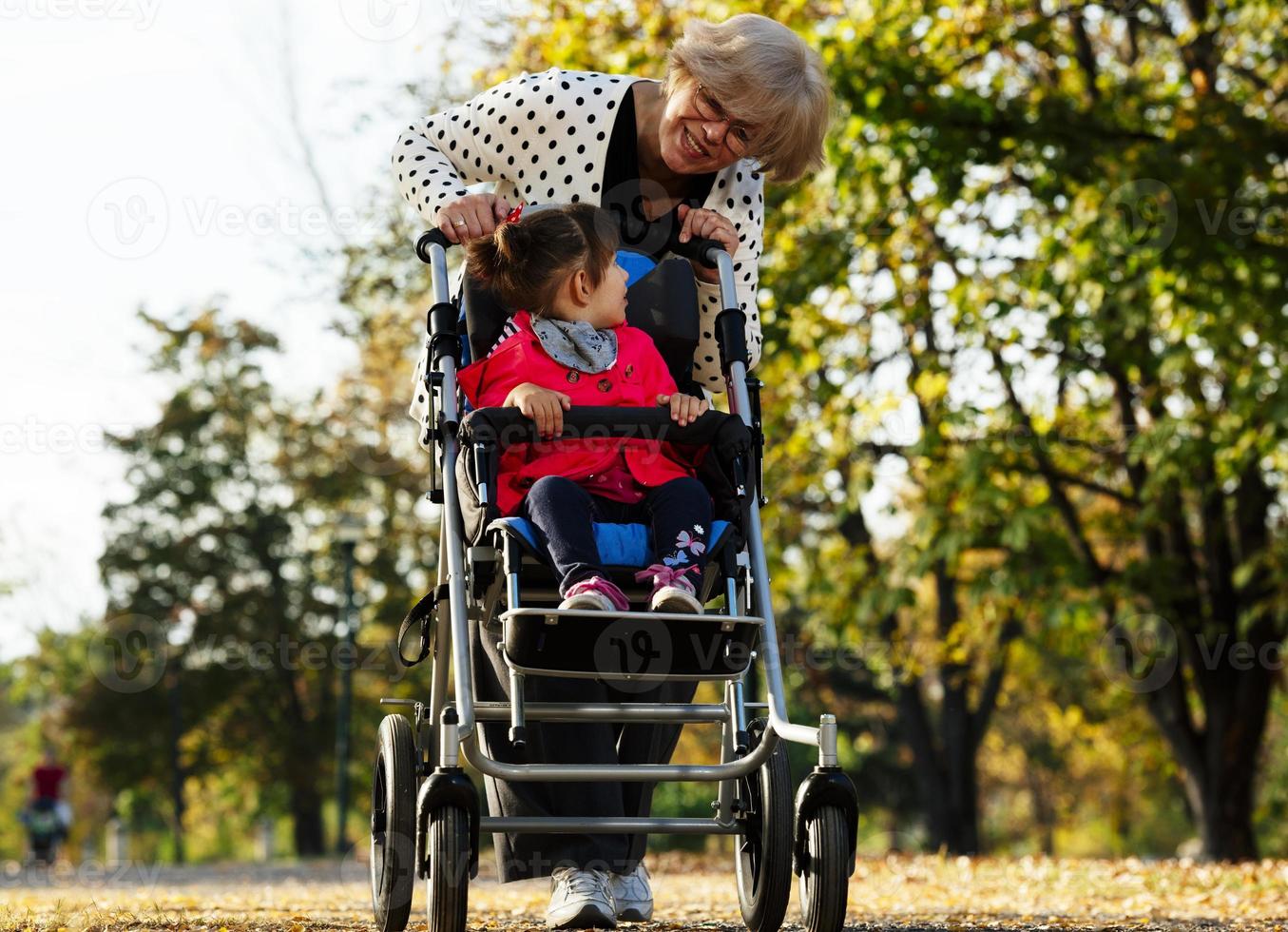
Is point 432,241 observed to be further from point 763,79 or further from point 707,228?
point 763,79

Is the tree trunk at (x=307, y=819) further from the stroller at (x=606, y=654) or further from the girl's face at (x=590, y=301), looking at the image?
the girl's face at (x=590, y=301)

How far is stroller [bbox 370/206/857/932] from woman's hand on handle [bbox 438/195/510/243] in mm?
125

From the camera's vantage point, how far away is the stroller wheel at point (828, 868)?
344cm

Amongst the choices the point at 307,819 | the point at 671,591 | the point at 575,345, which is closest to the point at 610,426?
the point at 575,345

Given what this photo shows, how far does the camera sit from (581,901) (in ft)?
12.8

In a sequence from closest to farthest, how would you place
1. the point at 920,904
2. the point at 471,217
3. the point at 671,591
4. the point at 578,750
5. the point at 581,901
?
the point at 671,591 < the point at 581,901 < the point at 578,750 < the point at 471,217 < the point at 920,904

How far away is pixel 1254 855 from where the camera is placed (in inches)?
539

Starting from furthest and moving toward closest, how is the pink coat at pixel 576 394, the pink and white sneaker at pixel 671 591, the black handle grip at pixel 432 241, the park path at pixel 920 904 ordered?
the park path at pixel 920 904 < the black handle grip at pixel 432 241 < the pink coat at pixel 576 394 < the pink and white sneaker at pixel 671 591

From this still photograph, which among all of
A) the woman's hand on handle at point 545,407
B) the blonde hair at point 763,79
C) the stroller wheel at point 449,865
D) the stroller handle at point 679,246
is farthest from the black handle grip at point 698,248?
the stroller wheel at point 449,865

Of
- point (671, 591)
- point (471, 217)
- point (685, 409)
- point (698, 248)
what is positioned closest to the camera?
point (671, 591)

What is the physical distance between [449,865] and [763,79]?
7.30ft

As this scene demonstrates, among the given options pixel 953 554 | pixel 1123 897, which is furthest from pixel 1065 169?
pixel 1123 897

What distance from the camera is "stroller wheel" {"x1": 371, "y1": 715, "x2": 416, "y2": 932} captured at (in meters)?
3.79

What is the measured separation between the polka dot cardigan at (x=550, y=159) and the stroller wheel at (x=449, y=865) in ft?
4.64
